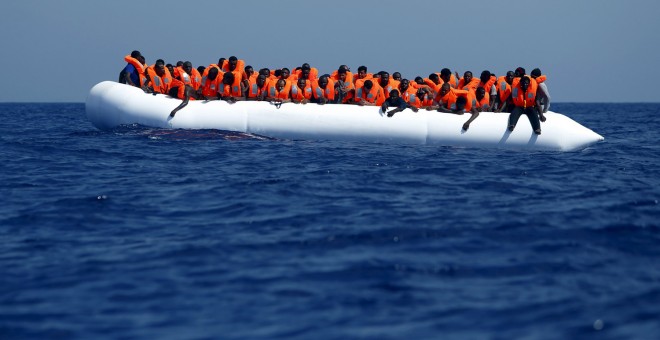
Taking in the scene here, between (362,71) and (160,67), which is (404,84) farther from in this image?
(160,67)

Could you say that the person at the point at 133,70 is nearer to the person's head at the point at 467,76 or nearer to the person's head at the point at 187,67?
the person's head at the point at 187,67

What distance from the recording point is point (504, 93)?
15.6m

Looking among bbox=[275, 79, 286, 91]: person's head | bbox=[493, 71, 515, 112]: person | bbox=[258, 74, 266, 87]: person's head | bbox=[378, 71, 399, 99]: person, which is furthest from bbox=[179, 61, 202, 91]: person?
bbox=[493, 71, 515, 112]: person

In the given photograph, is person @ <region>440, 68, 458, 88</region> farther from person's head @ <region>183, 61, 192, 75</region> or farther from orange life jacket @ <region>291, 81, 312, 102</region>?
person's head @ <region>183, 61, 192, 75</region>

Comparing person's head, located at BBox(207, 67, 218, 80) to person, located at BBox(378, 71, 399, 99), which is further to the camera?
person's head, located at BBox(207, 67, 218, 80)

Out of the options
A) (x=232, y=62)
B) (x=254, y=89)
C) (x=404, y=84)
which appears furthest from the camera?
(x=232, y=62)

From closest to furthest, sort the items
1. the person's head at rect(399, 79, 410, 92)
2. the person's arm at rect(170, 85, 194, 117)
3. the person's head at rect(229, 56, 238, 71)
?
the person's head at rect(399, 79, 410, 92) < the person's arm at rect(170, 85, 194, 117) < the person's head at rect(229, 56, 238, 71)

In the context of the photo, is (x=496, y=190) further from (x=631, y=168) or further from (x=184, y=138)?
(x=184, y=138)

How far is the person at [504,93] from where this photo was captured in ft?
50.9

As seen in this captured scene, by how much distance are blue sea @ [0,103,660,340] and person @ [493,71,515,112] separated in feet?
9.70

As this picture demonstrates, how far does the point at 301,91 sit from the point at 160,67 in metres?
3.03

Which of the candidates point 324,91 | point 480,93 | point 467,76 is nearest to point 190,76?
point 324,91

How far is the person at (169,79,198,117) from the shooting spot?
16203mm

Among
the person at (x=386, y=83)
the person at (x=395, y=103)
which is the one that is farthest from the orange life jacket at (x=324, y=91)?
the person at (x=395, y=103)
